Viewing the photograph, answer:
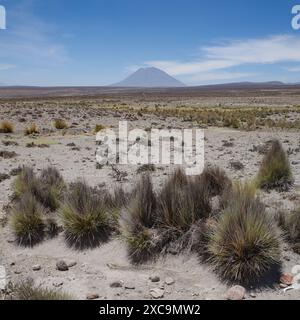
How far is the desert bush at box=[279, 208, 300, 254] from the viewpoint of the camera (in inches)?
214

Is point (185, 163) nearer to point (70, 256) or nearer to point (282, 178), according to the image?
point (282, 178)

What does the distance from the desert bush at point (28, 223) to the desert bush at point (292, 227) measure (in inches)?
144

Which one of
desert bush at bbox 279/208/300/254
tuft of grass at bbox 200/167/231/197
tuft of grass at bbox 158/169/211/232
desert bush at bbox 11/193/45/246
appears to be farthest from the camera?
tuft of grass at bbox 200/167/231/197

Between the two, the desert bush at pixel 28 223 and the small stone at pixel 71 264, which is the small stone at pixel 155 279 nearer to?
the small stone at pixel 71 264

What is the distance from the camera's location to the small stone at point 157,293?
4609mm

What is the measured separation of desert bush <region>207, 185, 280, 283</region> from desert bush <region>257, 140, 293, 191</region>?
3.18m

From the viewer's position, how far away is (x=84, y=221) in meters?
6.18

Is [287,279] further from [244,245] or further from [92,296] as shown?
[92,296]

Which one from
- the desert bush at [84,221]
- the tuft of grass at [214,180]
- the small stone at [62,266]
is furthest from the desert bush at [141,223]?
the tuft of grass at [214,180]

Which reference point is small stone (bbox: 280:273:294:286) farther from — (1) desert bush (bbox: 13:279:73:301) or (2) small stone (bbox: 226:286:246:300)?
(1) desert bush (bbox: 13:279:73:301)

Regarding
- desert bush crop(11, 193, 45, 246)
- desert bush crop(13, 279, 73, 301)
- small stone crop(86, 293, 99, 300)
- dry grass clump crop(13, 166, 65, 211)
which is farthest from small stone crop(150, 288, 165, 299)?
dry grass clump crop(13, 166, 65, 211)

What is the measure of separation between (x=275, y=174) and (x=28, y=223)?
4915 mm
